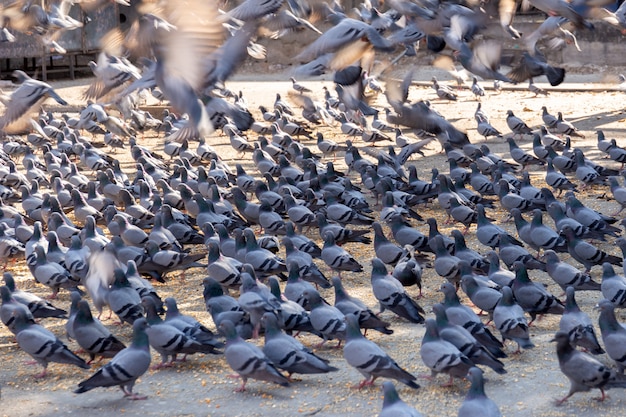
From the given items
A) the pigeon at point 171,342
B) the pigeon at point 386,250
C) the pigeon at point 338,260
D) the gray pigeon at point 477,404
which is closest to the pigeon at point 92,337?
the pigeon at point 171,342

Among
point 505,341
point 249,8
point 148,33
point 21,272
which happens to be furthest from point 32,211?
point 505,341

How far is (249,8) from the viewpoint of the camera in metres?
9.41

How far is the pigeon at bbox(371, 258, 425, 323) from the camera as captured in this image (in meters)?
7.98

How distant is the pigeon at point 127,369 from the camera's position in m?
6.59

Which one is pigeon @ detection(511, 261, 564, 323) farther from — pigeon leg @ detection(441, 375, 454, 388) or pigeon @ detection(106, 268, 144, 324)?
pigeon @ detection(106, 268, 144, 324)

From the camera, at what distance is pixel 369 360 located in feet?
21.9

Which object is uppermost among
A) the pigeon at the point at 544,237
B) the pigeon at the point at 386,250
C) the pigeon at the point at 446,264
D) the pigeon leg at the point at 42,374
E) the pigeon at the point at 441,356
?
the pigeon at the point at 441,356

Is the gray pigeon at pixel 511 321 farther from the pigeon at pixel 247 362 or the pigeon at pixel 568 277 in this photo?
the pigeon at pixel 247 362

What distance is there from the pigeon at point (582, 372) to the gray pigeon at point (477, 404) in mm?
1029

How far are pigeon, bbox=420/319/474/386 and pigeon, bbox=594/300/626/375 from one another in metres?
1.07

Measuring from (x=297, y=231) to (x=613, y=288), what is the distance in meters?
4.44

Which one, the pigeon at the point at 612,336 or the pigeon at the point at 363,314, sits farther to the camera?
the pigeon at the point at 363,314

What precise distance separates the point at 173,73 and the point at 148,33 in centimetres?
61

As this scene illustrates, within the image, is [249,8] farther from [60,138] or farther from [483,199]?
[60,138]
